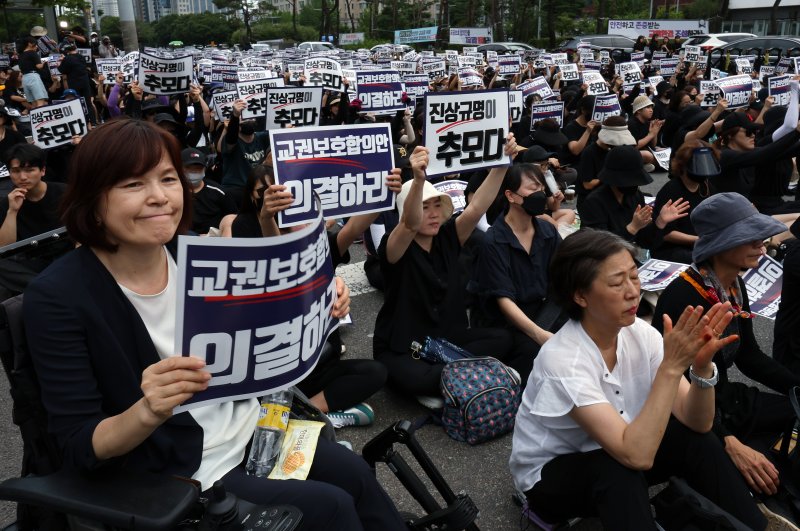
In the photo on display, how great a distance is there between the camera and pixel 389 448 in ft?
9.00

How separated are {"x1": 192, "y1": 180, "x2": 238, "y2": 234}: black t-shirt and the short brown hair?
412cm

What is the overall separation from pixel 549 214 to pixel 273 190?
3.50m

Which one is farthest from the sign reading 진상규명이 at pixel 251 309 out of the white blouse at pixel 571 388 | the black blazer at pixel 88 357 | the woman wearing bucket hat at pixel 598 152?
the woman wearing bucket hat at pixel 598 152

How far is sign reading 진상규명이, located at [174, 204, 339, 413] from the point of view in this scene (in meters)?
1.82

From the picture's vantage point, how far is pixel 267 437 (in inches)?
97.6

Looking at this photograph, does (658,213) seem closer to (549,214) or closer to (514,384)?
(549,214)

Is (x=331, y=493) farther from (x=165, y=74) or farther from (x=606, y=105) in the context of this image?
(x=606, y=105)

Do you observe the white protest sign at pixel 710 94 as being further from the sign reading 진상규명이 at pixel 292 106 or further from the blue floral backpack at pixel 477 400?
the blue floral backpack at pixel 477 400

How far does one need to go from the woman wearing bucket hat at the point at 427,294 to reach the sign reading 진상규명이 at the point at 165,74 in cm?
629

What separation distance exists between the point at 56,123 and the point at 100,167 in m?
6.03

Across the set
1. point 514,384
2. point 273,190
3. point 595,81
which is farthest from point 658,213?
point 595,81

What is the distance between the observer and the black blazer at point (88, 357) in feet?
6.37

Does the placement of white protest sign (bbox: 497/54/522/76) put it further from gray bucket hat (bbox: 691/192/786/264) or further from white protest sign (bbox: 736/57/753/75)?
gray bucket hat (bbox: 691/192/786/264)

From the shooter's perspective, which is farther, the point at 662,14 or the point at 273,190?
the point at 662,14
